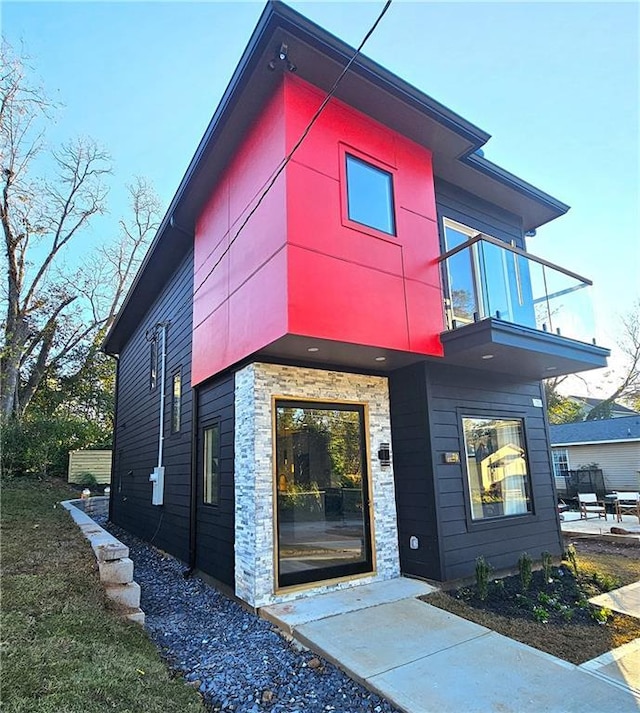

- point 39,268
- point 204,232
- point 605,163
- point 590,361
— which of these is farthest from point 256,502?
point 39,268

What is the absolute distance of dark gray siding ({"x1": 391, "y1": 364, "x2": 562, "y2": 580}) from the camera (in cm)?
532

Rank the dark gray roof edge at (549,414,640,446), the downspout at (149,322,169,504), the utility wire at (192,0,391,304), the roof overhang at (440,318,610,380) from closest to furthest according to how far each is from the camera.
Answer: the utility wire at (192,0,391,304)
the roof overhang at (440,318,610,380)
the downspout at (149,322,169,504)
the dark gray roof edge at (549,414,640,446)

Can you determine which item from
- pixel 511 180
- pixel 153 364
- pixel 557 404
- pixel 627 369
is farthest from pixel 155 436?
pixel 627 369

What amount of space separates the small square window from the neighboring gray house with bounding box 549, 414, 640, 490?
12777mm

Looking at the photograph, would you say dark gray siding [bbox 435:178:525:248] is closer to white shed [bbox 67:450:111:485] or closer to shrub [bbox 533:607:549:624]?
shrub [bbox 533:607:549:624]

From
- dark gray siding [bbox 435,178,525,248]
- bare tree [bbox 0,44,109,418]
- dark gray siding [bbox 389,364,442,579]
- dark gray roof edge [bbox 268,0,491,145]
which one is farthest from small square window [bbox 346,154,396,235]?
bare tree [bbox 0,44,109,418]

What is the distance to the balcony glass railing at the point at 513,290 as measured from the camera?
5695mm

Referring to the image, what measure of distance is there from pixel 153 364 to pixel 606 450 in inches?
645

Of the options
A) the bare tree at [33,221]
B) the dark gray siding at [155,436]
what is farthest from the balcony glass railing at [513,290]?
the bare tree at [33,221]

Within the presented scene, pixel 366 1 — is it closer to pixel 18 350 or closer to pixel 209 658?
pixel 209 658

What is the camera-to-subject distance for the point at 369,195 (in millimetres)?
5414

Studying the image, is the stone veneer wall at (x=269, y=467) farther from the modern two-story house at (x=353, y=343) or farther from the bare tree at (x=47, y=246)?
the bare tree at (x=47, y=246)

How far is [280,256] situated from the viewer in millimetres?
4559

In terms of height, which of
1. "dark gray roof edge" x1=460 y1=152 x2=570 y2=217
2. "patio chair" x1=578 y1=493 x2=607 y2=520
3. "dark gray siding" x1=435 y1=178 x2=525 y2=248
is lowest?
"patio chair" x1=578 y1=493 x2=607 y2=520
